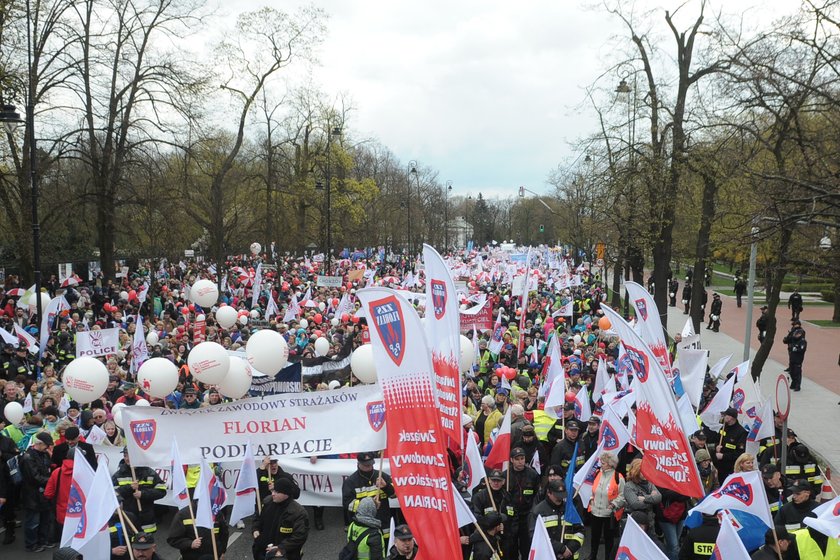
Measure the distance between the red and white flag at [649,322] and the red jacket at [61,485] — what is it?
7.18 metres

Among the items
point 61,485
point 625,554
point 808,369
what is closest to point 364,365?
point 61,485

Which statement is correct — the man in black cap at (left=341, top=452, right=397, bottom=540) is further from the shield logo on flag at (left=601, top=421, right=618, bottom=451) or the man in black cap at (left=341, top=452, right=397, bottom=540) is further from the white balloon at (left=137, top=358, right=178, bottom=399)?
the white balloon at (left=137, top=358, right=178, bottom=399)

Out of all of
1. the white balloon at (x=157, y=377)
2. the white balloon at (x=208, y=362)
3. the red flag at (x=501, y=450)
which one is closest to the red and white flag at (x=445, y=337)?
the red flag at (x=501, y=450)

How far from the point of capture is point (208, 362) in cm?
875

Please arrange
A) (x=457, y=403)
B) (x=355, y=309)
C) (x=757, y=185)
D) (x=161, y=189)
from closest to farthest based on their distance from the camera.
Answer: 1. (x=457, y=403)
2. (x=757, y=185)
3. (x=355, y=309)
4. (x=161, y=189)

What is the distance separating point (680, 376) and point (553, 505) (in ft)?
18.0

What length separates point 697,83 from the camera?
20062 mm

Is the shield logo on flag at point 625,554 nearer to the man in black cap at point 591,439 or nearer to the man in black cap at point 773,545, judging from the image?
the man in black cap at point 773,545

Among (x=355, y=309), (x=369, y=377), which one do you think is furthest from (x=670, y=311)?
(x=369, y=377)

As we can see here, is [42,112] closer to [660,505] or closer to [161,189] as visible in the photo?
[161,189]

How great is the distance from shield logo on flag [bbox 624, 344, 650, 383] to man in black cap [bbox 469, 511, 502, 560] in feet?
6.40

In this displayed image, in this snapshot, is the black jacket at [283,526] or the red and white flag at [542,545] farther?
the black jacket at [283,526]

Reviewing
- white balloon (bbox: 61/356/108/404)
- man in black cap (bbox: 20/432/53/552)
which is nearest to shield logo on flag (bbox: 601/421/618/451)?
man in black cap (bbox: 20/432/53/552)

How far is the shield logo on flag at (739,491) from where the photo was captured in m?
6.01
